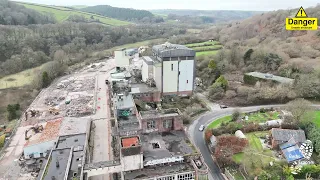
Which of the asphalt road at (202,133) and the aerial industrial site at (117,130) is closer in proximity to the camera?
the aerial industrial site at (117,130)

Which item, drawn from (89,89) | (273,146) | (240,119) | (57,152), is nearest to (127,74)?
(89,89)

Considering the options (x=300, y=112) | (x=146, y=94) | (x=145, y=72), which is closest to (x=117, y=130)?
(x=146, y=94)

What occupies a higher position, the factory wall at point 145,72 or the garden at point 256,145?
the factory wall at point 145,72

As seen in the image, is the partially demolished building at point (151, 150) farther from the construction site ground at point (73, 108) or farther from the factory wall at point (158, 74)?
the factory wall at point (158, 74)

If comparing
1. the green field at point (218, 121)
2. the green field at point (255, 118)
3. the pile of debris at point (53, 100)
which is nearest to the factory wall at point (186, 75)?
the green field at point (218, 121)

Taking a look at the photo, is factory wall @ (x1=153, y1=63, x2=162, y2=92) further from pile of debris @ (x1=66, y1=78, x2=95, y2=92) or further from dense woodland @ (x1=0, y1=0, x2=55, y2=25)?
dense woodland @ (x1=0, y1=0, x2=55, y2=25)
